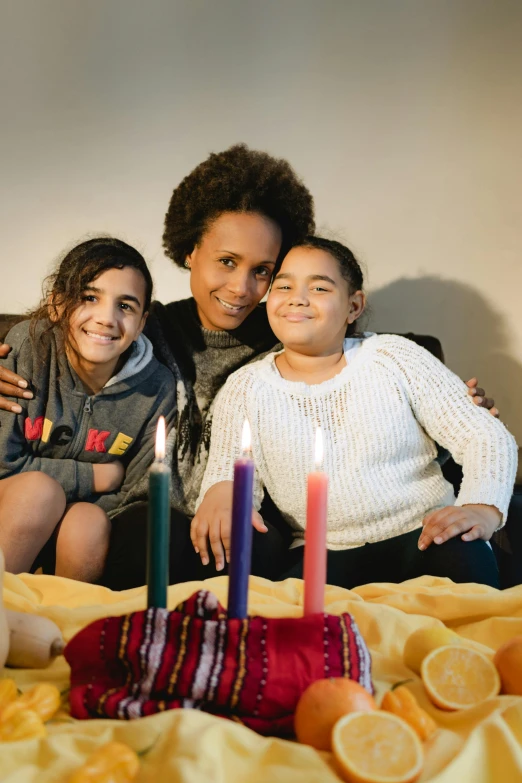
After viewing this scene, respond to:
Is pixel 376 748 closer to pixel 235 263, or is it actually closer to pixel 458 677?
pixel 458 677

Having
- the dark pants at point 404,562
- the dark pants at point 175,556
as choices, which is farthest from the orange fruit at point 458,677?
the dark pants at point 175,556

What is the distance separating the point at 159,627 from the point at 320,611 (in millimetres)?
156

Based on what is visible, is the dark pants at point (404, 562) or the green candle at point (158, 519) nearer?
the green candle at point (158, 519)

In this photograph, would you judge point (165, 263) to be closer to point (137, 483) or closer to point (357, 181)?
point (357, 181)

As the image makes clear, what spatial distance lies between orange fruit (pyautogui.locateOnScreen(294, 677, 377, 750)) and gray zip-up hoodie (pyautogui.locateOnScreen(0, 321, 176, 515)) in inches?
40.4

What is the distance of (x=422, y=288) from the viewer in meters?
2.23

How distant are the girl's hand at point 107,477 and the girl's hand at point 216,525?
0.87 ft

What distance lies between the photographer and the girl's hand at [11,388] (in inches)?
62.2

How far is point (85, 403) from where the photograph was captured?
1646 millimetres

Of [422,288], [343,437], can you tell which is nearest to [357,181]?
[422,288]

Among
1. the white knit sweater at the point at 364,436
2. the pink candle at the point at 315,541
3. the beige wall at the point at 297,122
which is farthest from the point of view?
the beige wall at the point at 297,122

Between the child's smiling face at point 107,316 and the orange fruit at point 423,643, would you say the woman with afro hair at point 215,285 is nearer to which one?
the child's smiling face at point 107,316

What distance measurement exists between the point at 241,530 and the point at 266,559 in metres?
0.78

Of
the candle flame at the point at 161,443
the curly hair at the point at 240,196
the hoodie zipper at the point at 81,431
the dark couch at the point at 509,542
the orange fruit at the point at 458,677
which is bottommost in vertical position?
the dark couch at the point at 509,542
